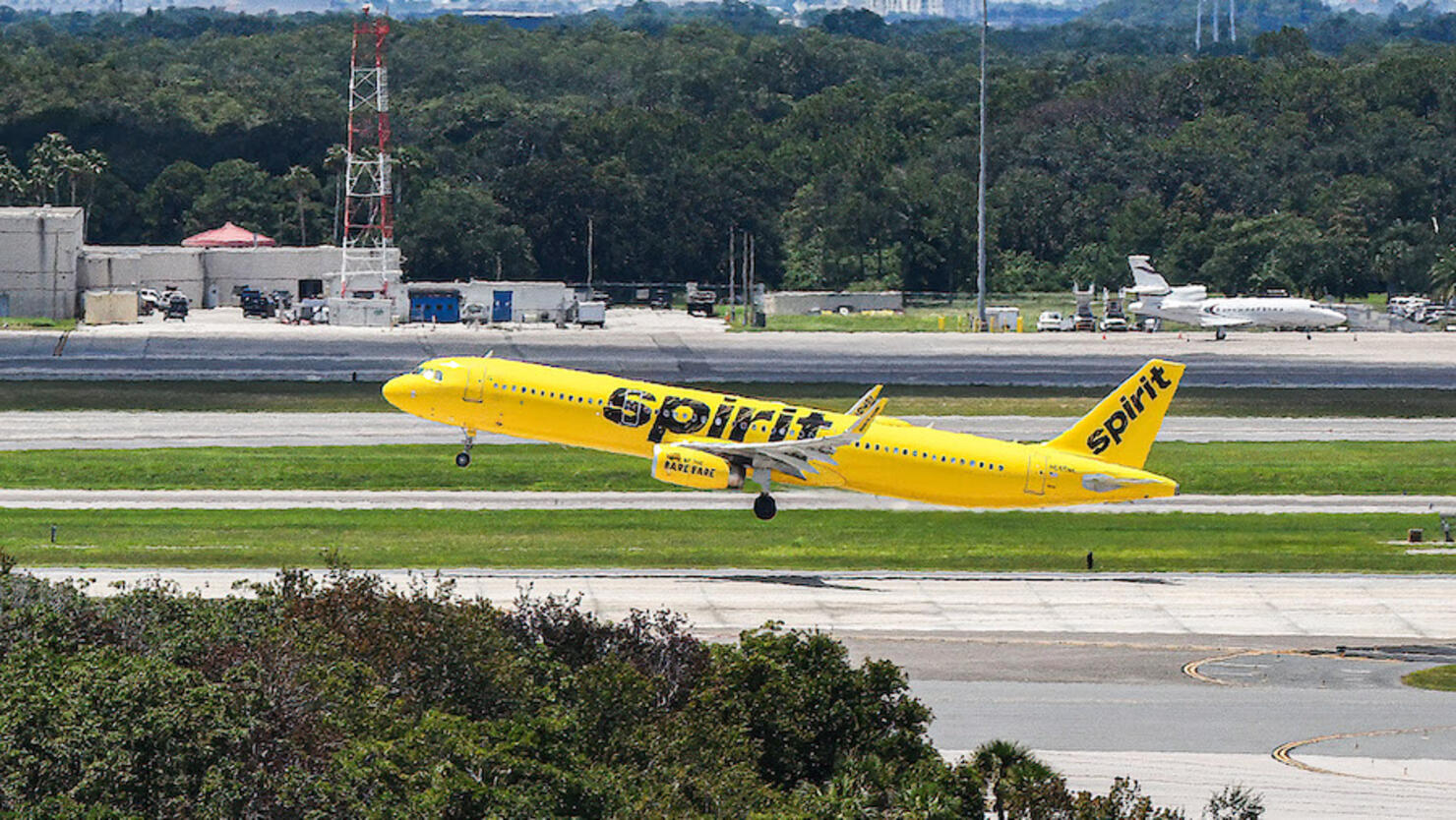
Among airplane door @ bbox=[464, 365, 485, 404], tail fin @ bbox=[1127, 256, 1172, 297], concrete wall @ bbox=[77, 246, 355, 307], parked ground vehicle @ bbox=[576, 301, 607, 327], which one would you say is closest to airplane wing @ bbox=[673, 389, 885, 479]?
airplane door @ bbox=[464, 365, 485, 404]

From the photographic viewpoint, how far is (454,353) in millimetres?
126812

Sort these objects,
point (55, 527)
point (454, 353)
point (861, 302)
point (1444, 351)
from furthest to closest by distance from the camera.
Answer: point (861, 302) < point (1444, 351) < point (454, 353) < point (55, 527)

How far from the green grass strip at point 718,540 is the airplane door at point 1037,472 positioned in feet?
6.36

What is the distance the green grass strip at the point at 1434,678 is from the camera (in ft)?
169

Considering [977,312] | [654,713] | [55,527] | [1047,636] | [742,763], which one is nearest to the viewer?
[742,763]

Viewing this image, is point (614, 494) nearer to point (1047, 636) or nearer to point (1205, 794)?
point (1047, 636)

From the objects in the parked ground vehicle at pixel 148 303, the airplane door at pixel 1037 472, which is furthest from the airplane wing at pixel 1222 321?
the airplane door at pixel 1037 472

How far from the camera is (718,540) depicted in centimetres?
6956

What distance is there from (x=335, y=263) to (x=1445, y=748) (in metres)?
135

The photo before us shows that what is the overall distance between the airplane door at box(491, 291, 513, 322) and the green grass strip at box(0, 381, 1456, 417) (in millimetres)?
47043

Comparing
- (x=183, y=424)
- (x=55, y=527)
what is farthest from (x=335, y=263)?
(x=55, y=527)

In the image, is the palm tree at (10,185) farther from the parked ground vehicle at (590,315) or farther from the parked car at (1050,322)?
the parked car at (1050,322)

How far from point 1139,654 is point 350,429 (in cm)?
4888

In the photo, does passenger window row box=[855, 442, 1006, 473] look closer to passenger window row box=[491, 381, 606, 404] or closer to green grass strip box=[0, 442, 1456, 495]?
passenger window row box=[491, 381, 606, 404]
